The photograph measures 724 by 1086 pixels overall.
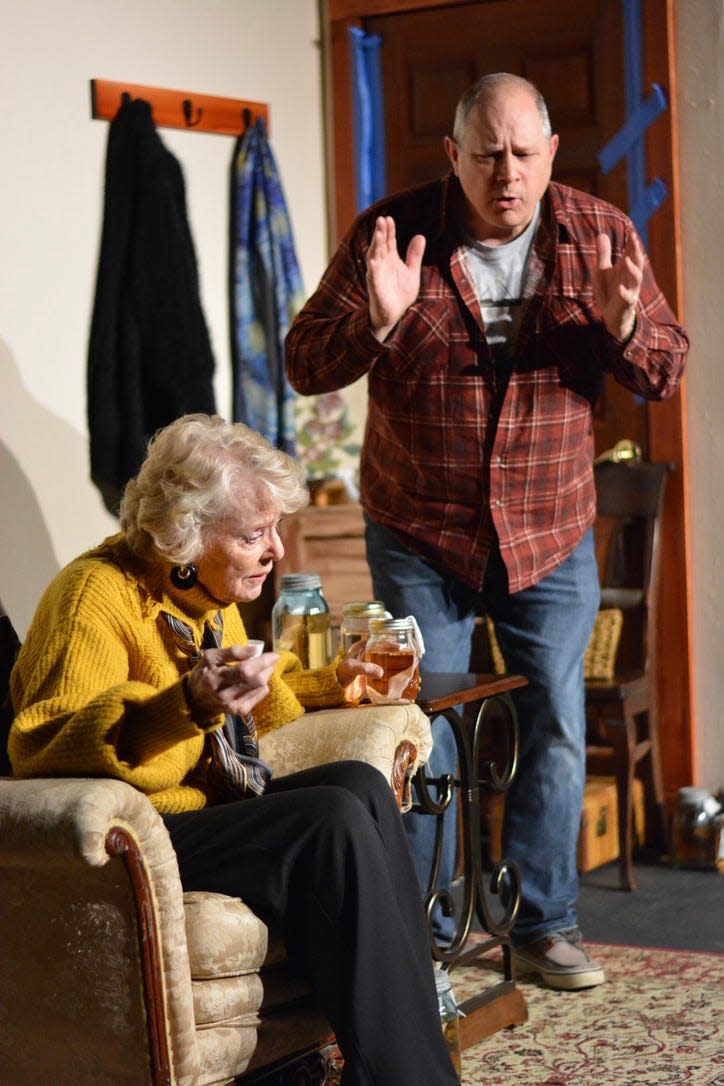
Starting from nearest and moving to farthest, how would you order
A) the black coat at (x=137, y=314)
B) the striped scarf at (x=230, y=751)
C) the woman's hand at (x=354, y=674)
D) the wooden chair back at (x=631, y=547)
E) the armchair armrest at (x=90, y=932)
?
the armchair armrest at (x=90, y=932) < the striped scarf at (x=230, y=751) < the woman's hand at (x=354, y=674) < the black coat at (x=137, y=314) < the wooden chair back at (x=631, y=547)

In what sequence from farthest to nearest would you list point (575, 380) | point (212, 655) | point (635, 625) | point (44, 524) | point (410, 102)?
1. point (410, 102)
2. point (635, 625)
3. point (44, 524)
4. point (575, 380)
5. point (212, 655)

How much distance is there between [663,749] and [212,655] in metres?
2.24

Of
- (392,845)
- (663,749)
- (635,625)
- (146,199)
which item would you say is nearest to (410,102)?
(146,199)

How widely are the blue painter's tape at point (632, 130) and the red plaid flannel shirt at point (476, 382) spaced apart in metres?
1.00

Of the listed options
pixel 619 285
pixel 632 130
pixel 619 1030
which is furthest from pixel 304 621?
pixel 632 130

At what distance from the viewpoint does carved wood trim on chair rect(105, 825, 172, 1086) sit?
1.95 meters

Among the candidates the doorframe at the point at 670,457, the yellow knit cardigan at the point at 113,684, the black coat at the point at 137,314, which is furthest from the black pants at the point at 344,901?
the doorframe at the point at 670,457

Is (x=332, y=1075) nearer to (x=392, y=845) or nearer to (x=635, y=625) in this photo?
(x=392, y=845)

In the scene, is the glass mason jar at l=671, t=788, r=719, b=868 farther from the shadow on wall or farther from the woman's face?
the woman's face

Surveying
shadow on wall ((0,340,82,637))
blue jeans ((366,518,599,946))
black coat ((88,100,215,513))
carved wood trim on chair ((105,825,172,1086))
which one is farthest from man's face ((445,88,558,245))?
carved wood trim on chair ((105,825,172,1086))

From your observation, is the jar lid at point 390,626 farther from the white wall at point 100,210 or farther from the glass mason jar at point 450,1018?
the white wall at point 100,210

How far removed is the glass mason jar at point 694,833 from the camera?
3752 millimetres

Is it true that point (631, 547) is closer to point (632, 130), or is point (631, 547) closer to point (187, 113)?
point (632, 130)

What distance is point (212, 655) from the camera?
199 cm
